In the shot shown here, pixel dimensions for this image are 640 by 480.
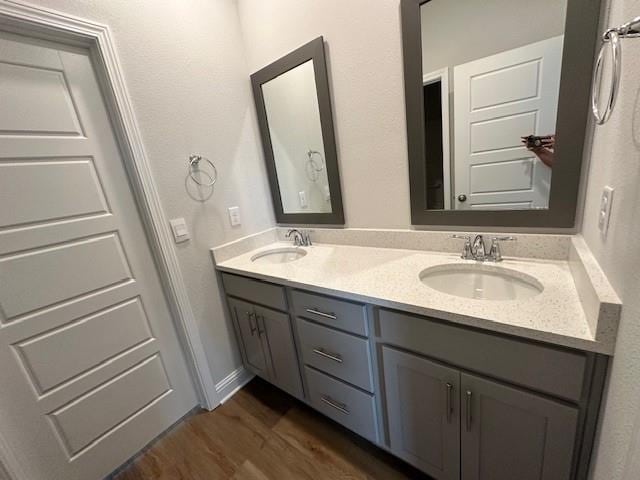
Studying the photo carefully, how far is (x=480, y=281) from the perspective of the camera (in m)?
1.11

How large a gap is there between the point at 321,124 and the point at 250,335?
1299mm

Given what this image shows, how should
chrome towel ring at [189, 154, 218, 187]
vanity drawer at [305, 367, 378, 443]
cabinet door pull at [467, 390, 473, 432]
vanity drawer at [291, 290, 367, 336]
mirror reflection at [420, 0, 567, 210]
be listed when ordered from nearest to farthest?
cabinet door pull at [467, 390, 473, 432] → mirror reflection at [420, 0, 567, 210] → vanity drawer at [291, 290, 367, 336] → vanity drawer at [305, 367, 378, 443] → chrome towel ring at [189, 154, 218, 187]

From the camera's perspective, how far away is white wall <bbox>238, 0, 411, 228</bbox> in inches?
48.2

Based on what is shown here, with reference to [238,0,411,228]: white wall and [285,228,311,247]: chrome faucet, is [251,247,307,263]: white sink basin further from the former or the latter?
[238,0,411,228]: white wall

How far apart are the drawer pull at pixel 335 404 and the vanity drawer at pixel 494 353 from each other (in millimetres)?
513

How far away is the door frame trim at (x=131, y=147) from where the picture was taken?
0.99 metres

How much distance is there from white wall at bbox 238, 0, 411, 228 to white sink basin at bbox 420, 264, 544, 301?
0.33 m

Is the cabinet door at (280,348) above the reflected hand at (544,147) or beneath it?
beneath

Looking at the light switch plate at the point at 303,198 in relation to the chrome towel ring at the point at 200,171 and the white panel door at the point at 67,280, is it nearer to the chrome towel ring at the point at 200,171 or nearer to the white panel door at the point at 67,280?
the chrome towel ring at the point at 200,171

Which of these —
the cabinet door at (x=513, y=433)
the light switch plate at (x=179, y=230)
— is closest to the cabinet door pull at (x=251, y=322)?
the light switch plate at (x=179, y=230)

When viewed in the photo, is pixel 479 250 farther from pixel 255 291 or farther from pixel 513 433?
pixel 255 291

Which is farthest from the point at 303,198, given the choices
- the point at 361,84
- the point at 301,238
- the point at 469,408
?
the point at 469,408

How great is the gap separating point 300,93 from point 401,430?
1.76m

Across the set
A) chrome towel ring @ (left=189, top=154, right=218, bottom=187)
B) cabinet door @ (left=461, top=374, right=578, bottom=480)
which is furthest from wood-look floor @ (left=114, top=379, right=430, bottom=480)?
chrome towel ring @ (left=189, top=154, right=218, bottom=187)
